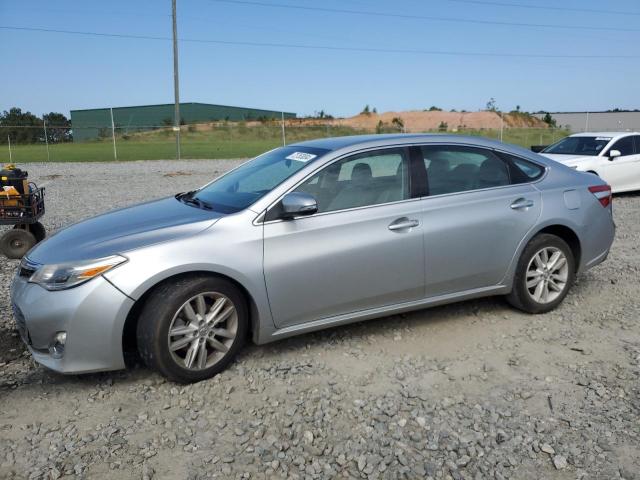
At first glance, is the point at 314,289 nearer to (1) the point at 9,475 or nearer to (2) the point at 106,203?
(1) the point at 9,475

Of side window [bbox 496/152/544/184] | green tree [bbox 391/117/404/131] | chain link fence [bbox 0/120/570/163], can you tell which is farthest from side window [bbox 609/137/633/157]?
green tree [bbox 391/117/404/131]

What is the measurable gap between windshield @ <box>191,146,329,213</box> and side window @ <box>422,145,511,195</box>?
901mm

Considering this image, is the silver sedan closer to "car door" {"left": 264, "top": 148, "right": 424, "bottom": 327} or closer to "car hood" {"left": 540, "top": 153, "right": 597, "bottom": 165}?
"car door" {"left": 264, "top": 148, "right": 424, "bottom": 327}

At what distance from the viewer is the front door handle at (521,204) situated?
15.6 feet

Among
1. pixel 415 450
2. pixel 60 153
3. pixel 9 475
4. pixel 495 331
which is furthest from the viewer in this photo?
pixel 60 153

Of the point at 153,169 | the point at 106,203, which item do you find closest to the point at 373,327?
the point at 106,203

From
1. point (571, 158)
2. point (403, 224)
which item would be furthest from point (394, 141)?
point (571, 158)

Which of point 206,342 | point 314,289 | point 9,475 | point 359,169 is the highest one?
point 359,169

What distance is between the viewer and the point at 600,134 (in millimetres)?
12883

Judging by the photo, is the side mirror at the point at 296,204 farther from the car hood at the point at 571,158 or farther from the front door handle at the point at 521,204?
the car hood at the point at 571,158

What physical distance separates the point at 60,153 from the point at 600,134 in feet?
96.4

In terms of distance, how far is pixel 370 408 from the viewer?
11.6 ft

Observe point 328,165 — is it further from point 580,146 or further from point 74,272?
point 580,146

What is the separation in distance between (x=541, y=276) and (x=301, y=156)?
2293 mm
